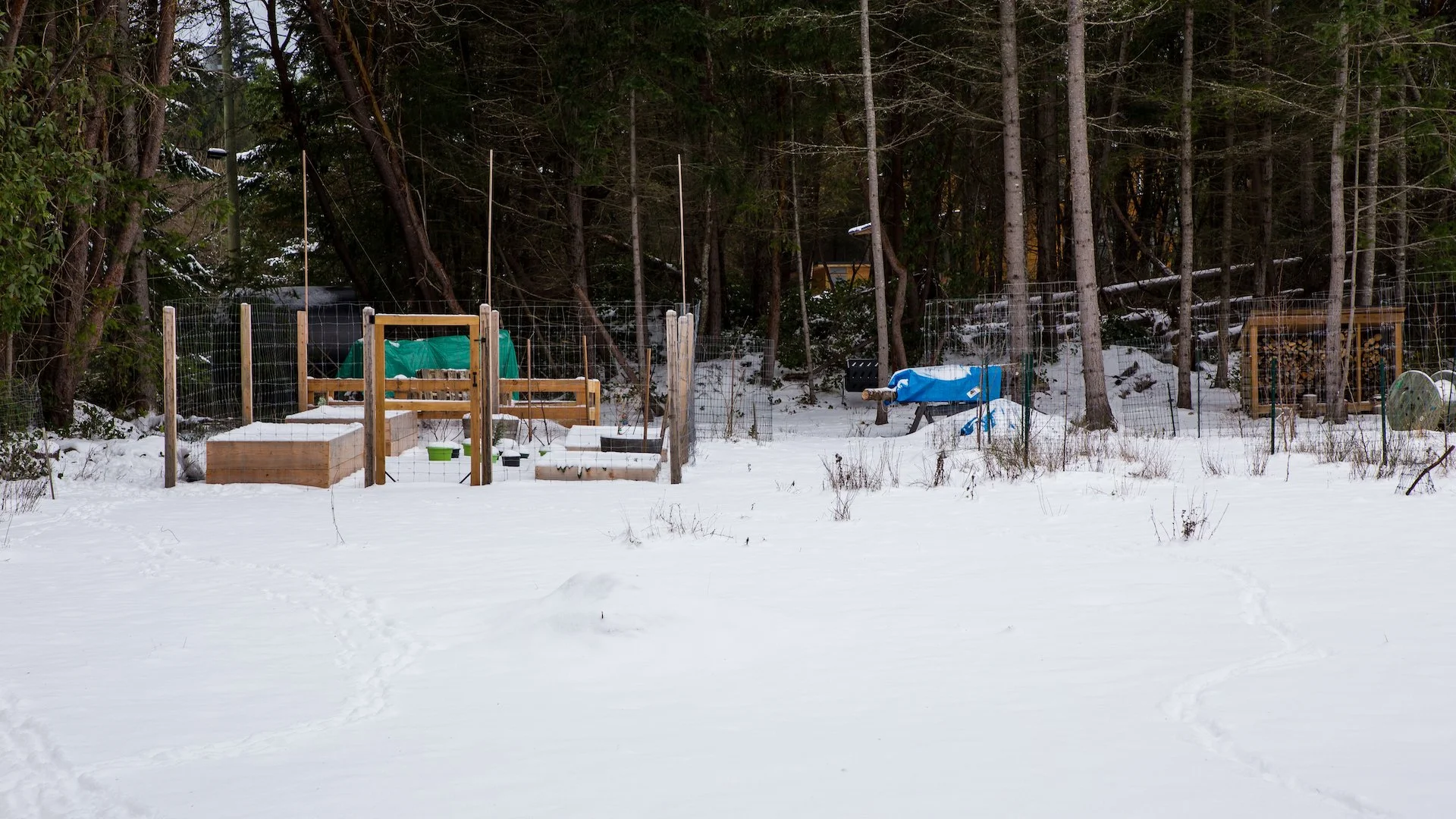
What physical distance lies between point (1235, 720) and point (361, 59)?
61.7 ft

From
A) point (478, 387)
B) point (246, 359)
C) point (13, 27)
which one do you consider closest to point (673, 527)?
point (478, 387)

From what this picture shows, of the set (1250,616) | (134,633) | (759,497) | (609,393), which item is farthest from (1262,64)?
(134,633)

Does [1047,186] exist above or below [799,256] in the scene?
above

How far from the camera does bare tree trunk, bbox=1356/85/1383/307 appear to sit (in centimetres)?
1728

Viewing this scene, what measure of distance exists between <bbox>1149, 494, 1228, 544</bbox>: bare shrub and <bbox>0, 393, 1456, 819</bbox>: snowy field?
0.09 metres

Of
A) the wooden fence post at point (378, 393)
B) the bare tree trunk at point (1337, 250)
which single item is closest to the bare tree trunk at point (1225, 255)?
the bare tree trunk at point (1337, 250)

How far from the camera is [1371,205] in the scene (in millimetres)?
17594

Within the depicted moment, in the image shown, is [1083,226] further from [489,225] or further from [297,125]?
[297,125]

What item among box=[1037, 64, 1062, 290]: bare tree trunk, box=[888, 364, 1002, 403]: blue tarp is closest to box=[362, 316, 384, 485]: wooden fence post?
box=[888, 364, 1002, 403]: blue tarp

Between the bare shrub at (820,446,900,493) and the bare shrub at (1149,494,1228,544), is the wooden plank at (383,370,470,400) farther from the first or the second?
the bare shrub at (1149,494,1228,544)

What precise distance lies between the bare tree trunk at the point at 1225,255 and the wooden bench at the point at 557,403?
11026 millimetres

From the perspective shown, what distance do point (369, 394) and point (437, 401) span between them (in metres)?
0.66

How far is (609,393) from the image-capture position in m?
23.3

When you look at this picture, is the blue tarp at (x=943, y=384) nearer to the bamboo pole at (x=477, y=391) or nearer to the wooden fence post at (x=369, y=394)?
the bamboo pole at (x=477, y=391)
